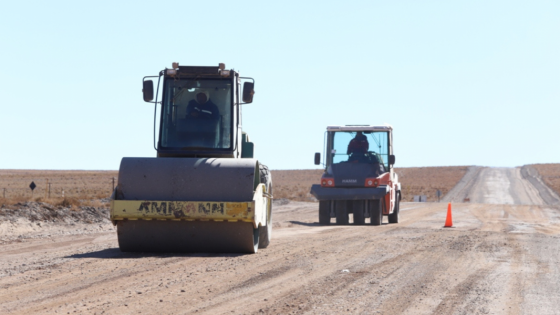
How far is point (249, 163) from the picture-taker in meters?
11.7

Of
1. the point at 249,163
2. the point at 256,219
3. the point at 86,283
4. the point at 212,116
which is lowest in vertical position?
the point at 86,283

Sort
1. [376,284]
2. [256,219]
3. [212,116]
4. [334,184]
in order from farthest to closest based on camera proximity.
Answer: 1. [334,184]
2. [212,116]
3. [256,219]
4. [376,284]

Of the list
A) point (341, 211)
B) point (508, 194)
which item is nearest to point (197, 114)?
point (341, 211)

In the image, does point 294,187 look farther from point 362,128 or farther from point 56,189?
point 362,128

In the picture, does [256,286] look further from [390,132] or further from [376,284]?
[390,132]

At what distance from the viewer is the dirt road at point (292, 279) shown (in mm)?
7668

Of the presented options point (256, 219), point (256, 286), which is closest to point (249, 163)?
point (256, 219)

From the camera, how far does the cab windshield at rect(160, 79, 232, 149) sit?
41.7 ft

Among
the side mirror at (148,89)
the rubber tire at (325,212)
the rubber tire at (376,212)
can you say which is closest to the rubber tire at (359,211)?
the rubber tire at (376,212)

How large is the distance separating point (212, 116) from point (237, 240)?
2.37 meters

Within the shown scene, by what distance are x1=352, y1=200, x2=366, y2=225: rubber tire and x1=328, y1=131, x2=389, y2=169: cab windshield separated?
1.26m

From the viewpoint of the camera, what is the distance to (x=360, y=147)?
22.2 meters

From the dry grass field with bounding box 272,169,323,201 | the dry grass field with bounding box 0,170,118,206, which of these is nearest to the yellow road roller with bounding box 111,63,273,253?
the dry grass field with bounding box 0,170,118,206

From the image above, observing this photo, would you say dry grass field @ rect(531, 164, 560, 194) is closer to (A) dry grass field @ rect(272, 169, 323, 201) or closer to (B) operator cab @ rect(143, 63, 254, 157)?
(A) dry grass field @ rect(272, 169, 323, 201)
